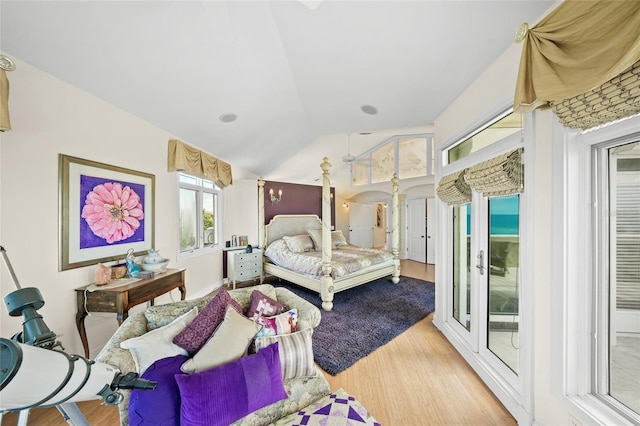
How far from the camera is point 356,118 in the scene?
327 cm

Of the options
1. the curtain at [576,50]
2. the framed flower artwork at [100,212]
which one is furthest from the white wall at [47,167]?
the curtain at [576,50]

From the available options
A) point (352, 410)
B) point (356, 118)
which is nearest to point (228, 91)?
point (356, 118)

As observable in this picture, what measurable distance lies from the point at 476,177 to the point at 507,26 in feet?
3.26

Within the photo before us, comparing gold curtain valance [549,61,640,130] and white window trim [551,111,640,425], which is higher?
gold curtain valance [549,61,640,130]

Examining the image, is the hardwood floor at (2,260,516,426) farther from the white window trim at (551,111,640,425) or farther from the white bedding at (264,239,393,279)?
the white bedding at (264,239,393,279)

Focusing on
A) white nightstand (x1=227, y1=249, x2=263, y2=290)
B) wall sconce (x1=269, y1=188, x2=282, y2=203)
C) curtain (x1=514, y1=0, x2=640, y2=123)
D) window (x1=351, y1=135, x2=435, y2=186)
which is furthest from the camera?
wall sconce (x1=269, y1=188, x2=282, y2=203)

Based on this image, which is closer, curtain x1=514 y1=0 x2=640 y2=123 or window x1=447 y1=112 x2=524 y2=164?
curtain x1=514 y1=0 x2=640 y2=123

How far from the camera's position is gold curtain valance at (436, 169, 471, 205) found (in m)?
2.29

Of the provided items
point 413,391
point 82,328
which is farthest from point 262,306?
point 82,328

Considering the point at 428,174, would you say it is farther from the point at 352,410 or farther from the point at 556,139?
the point at 352,410

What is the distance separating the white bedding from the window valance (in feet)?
5.14

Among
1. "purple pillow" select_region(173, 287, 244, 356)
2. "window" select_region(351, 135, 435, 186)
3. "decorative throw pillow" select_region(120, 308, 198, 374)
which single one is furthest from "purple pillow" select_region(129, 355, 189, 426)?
"window" select_region(351, 135, 435, 186)

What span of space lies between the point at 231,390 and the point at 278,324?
484 mm

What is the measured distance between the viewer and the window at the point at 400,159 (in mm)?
5195
